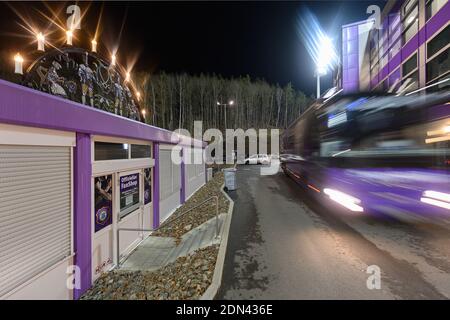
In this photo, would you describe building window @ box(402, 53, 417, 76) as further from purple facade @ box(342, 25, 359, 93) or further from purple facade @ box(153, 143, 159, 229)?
purple facade @ box(153, 143, 159, 229)

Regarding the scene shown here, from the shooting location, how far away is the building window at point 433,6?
1340 cm

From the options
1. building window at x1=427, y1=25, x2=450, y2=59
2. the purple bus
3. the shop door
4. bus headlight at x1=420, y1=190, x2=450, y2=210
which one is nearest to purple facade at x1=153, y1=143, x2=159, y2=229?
the shop door

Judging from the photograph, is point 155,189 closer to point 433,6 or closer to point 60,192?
point 60,192

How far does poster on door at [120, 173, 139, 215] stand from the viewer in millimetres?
6149

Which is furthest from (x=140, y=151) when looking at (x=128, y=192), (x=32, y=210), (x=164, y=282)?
(x=164, y=282)

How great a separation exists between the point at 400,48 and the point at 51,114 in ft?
78.8

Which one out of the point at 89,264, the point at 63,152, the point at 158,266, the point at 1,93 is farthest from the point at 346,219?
the point at 1,93

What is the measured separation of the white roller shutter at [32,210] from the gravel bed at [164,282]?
1.15 meters

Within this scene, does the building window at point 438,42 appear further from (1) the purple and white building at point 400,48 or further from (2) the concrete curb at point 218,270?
(2) the concrete curb at point 218,270

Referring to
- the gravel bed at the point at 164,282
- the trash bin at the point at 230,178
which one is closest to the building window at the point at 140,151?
the gravel bed at the point at 164,282

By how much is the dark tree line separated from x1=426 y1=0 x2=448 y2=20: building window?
22460 mm

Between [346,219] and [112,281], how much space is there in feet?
23.9

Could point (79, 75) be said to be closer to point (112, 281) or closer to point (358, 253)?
point (112, 281)

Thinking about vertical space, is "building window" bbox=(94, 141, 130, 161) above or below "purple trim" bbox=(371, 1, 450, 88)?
below
